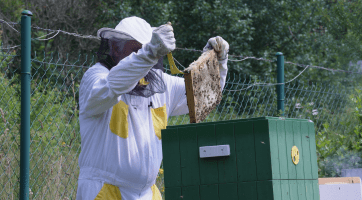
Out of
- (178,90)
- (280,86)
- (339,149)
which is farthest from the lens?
(339,149)

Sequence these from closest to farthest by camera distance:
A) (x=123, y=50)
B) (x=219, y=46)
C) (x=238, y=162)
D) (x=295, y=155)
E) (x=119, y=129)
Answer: (x=238, y=162), (x=295, y=155), (x=119, y=129), (x=123, y=50), (x=219, y=46)

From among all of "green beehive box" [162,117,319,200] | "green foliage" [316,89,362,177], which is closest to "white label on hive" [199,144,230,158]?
"green beehive box" [162,117,319,200]

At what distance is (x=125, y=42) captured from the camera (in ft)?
6.87

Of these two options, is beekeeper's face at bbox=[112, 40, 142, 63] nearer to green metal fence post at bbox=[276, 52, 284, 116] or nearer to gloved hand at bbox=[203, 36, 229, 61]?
gloved hand at bbox=[203, 36, 229, 61]

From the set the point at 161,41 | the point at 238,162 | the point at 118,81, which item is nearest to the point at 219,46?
the point at 161,41

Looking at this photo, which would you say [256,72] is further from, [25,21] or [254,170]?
[254,170]

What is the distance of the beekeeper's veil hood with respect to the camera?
2.07 meters

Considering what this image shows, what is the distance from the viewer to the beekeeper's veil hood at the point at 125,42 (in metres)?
2.07

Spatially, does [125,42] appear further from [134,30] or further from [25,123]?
[25,123]

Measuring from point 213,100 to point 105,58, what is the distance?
25.2 inches

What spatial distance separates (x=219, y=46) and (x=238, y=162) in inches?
34.2

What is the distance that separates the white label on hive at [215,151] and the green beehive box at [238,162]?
23 mm

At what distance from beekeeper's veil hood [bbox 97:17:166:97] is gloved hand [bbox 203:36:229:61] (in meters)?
0.35

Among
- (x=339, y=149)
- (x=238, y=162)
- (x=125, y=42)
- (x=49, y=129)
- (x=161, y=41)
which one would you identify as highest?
(x=125, y=42)
